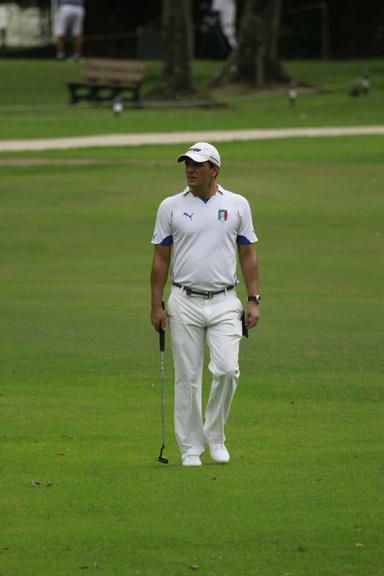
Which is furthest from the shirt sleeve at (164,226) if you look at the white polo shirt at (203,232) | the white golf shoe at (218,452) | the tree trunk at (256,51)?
the tree trunk at (256,51)

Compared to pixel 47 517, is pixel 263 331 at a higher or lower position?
lower

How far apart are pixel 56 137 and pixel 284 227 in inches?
516

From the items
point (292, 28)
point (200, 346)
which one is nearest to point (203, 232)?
point (200, 346)

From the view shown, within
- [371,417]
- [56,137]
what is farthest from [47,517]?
[56,137]

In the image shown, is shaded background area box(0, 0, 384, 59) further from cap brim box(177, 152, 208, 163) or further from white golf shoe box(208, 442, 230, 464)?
cap brim box(177, 152, 208, 163)

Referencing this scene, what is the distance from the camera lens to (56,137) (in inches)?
1475

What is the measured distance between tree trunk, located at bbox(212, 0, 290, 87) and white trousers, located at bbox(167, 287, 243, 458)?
126 ft

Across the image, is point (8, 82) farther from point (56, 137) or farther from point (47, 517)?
point (47, 517)

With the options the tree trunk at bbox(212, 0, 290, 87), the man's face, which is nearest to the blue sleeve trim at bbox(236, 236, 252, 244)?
the man's face

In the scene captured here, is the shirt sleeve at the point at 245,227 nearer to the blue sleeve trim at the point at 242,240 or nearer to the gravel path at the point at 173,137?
the blue sleeve trim at the point at 242,240

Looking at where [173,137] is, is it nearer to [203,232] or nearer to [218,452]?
[218,452]

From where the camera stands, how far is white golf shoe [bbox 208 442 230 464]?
1029cm

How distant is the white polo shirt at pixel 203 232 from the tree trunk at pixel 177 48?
34952 mm

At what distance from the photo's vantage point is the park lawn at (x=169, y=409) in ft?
27.6
